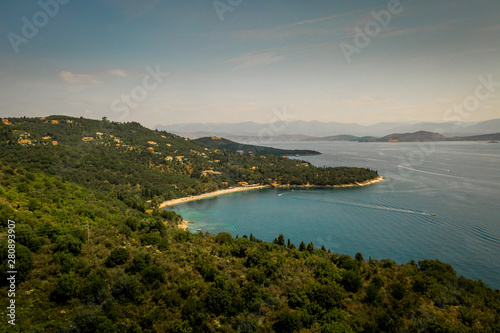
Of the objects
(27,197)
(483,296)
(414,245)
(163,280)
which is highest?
(27,197)

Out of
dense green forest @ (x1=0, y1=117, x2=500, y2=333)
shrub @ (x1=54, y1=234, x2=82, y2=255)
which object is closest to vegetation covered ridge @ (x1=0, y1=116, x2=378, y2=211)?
dense green forest @ (x1=0, y1=117, x2=500, y2=333)

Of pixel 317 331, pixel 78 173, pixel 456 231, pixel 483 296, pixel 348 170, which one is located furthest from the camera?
pixel 348 170

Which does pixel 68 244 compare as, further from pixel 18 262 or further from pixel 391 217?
pixel 391 217

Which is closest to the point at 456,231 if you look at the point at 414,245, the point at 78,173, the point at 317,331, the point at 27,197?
the point at 414,245

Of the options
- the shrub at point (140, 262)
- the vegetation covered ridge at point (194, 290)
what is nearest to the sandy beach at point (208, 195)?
the vegetation covered ridge at point (194, 290)

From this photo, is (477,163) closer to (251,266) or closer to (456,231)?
(456,231)

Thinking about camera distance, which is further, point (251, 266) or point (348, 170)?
point (348, 170)

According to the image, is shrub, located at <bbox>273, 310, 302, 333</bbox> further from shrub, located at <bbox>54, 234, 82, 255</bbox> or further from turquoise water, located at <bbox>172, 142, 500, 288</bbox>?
turquoise water, located at <bbox>172, 142, 500, 288</bbox>

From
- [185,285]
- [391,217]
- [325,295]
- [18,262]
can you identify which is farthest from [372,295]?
[391,217]
